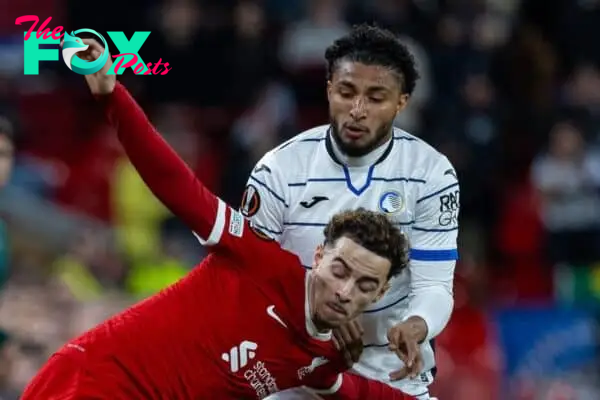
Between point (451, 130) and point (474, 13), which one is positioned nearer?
point (451, 130)

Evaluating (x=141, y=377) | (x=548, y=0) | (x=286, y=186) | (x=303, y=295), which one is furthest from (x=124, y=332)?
(x=548, y=0)

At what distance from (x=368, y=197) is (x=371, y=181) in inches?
2.4

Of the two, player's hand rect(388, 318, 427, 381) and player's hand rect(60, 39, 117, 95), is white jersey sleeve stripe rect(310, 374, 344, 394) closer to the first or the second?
player's hand rect(388, 318, 427, 381)

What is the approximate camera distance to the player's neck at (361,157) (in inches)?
204

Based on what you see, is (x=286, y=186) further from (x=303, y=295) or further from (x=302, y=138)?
(x=303, y=295)

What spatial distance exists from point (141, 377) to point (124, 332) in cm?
16

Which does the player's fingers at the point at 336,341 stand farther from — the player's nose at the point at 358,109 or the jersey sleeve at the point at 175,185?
the player's nose at the point at 358,109

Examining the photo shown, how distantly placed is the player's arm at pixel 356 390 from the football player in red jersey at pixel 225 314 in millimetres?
229

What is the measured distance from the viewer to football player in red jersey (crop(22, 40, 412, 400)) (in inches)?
177

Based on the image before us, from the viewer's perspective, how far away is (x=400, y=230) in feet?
16.2

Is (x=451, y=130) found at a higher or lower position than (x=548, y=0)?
lower

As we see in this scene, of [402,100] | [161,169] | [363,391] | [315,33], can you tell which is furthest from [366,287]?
→ [315,33]

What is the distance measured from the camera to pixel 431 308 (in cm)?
502

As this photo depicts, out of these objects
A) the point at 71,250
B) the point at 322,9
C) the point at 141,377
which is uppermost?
the point at 322,9
